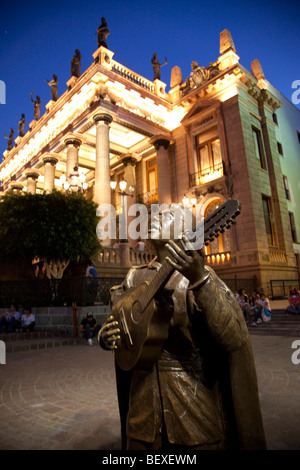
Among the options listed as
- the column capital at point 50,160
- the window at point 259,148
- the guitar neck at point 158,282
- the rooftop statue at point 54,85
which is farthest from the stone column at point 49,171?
the guitar neck at point 158,282

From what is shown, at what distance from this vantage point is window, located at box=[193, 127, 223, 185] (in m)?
19.3

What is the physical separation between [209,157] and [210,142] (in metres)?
1.08

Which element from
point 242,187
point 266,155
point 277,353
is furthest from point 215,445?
point 266,155

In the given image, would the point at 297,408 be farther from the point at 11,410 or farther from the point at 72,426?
the point at 11,410

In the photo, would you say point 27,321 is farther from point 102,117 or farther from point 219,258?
point 102,117

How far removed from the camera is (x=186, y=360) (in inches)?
66.5

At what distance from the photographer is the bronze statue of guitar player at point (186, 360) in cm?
142

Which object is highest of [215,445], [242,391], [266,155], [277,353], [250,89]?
[250,89]

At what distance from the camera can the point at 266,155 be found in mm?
19750

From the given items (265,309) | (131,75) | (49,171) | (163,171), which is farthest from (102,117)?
(265,309)

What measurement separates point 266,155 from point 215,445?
21.0 metres

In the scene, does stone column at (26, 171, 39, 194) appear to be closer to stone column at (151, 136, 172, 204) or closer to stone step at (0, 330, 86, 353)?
stone column at (151, 136, 172, 204)

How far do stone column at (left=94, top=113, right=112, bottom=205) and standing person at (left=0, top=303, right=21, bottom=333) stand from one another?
8.34m
